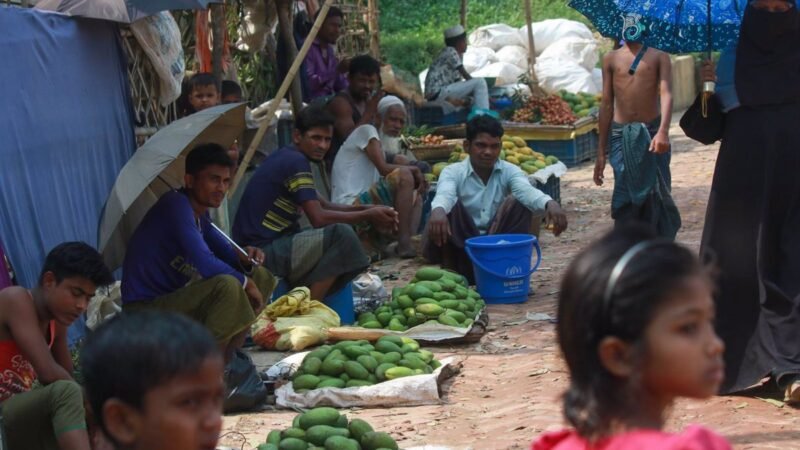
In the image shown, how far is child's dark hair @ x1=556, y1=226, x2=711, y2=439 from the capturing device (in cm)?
201

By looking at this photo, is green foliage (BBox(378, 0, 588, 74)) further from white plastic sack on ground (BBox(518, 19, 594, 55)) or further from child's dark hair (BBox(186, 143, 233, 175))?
child's dark hair (BBox(186, 143, 233, 175))

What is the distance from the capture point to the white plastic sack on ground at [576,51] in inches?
777

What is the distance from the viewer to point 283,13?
32.8 feet

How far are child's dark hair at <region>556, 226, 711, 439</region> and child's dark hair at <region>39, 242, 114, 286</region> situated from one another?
265 centimetres

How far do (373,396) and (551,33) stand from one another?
15756 millimetres

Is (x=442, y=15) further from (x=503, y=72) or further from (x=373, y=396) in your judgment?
(x=373, y=396)

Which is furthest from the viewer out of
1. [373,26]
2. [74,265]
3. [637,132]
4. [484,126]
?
[373,26]

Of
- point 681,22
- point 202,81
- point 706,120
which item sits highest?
point 681,22

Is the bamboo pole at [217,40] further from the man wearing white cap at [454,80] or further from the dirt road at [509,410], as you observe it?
the man wearing white cap at [454,80]

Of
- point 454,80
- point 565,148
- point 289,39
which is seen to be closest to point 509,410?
point 289,39

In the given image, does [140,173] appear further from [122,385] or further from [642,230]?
[642,230]

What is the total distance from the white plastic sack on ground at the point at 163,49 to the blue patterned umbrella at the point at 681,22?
2.68 meters

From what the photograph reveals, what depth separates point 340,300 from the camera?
747cm

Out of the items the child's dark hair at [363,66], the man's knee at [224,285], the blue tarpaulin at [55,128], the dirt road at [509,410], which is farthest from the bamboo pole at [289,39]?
the man's knee at [224,285]
